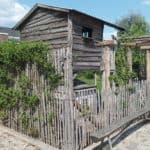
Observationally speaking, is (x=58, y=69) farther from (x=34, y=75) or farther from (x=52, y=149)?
(x=52, y=149)

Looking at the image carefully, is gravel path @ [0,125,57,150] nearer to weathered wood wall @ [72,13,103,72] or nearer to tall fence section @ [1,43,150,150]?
tall fence section @ [1,43,150,150]

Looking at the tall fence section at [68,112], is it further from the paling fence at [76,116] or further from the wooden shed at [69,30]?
the wooden shed at [69,30]

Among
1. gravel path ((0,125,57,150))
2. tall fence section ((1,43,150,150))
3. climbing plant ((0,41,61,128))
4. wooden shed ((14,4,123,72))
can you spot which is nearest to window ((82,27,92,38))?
wooden shed ((14,4,123,72))

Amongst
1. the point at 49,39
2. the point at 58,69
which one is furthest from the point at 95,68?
the point at 58,69

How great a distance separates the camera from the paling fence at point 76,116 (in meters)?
7.27

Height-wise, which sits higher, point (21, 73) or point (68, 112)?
point (21, 73)

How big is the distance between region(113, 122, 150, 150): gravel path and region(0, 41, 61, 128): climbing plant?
8.34ft

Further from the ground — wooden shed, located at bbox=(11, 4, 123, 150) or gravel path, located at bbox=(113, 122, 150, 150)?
wooden shed, located at bbox=(11, 4, 123, 150)

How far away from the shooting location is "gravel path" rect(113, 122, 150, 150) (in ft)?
26.2

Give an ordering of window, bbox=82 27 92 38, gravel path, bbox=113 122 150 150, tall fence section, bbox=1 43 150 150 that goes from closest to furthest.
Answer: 1. tall fence section, bbox=1 43 150 150
2. gravel path, bbox=113 122 150 150
3. window, bbox=82 27 92 38

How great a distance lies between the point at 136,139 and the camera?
28.1ft

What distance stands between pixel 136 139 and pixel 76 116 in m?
2.34

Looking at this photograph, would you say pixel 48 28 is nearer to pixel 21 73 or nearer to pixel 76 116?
pixel 21 73

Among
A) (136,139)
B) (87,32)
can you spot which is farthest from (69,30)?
(136,139)
